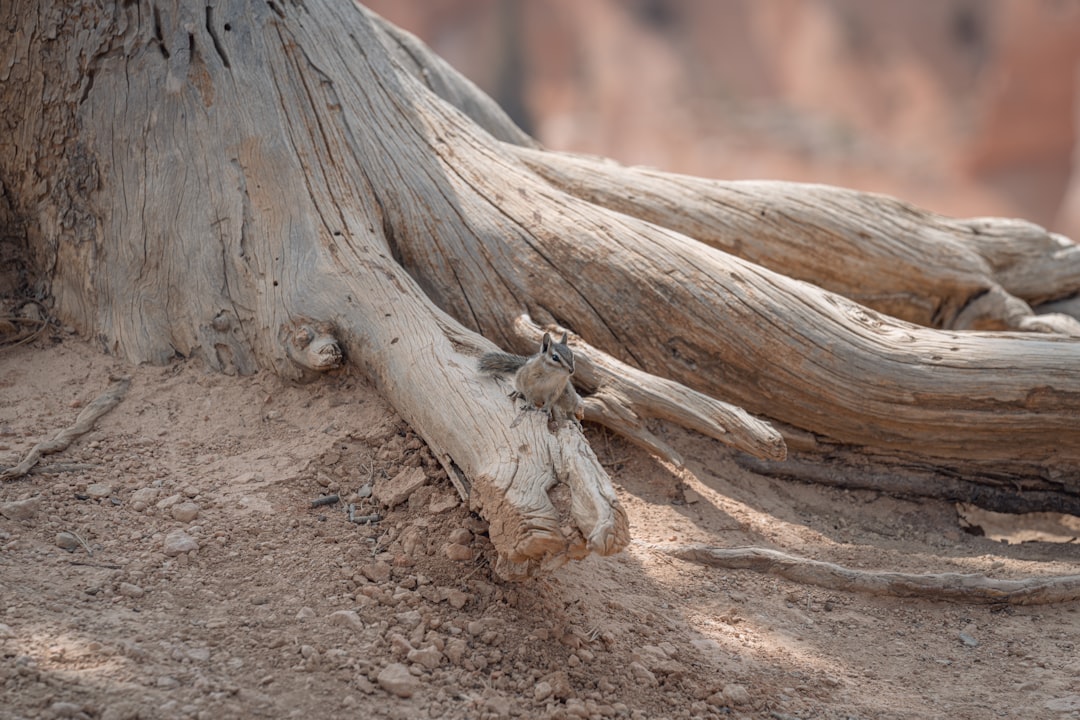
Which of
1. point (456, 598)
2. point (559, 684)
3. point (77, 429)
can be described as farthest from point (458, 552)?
point (77, 429)

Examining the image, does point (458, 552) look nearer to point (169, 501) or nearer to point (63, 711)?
point (169, 501)

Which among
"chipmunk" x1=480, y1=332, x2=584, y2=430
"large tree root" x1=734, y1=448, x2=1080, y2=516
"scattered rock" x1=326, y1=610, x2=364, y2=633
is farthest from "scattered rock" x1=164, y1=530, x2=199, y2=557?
"large tree root" x1=734, y1=448, x2=1080, y2=516

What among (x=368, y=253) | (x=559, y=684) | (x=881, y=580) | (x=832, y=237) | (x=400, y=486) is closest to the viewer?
(x=559, y=684)

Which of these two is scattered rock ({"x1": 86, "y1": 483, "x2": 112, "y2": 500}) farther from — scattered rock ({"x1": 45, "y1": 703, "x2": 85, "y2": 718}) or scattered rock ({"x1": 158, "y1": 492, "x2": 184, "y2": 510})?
scattered rock ({"x1": 45, "y1": 703, "x2": 85, "y2": 718})

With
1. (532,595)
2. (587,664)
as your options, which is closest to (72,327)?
(532,595)

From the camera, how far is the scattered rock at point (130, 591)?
2510mm

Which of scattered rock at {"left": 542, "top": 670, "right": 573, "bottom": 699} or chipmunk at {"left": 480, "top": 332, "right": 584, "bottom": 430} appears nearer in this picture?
scattered rock at {"left": 542, "top": 670, "right": 573, "bottom": 699}

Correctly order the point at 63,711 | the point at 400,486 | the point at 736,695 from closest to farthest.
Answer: the point at 63,711
the point at 736,695
the point at 400,486

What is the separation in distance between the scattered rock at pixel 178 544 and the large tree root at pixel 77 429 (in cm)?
61

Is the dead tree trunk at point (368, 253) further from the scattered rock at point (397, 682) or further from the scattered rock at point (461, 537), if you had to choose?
the scattered rock at point (397, 682)

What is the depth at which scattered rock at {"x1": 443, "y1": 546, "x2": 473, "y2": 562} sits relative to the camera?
9.08 ft

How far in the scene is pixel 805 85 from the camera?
2327cm

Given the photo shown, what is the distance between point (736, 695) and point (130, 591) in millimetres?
1641

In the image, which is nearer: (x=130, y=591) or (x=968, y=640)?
(x=130, y=591)
